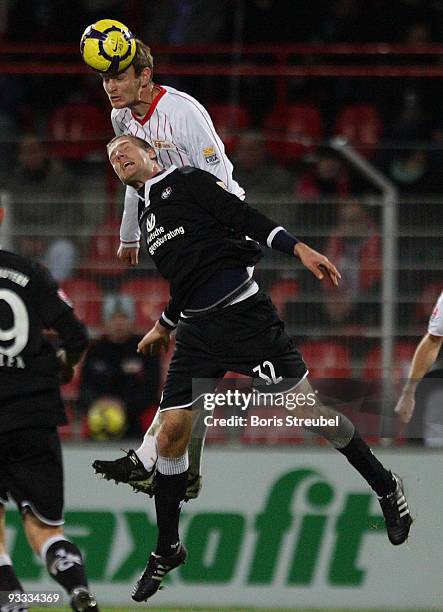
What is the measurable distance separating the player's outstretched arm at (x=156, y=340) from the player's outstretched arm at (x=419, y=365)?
138 cm

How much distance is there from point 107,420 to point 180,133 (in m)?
2.49

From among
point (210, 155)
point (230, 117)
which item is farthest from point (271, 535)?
point (230, 117)

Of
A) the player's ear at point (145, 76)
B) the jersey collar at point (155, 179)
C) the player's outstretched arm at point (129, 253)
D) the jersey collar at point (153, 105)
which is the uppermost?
the player's ear at point (145, 76)

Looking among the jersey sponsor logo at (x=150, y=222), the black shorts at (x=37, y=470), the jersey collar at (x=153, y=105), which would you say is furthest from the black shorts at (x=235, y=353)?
the jersey collar at (x=153, y=105)

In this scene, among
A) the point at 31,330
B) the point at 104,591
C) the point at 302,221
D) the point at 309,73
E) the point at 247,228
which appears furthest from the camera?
the point at 309,73

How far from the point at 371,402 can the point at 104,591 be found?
199cm

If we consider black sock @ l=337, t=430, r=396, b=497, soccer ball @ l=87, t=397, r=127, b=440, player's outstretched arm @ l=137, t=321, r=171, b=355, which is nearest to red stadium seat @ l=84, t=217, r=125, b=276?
soccer ball @ l=87, t=397, r=127, b=440

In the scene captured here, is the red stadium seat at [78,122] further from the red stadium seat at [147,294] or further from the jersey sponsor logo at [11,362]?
the jersey sponsor logo at [11,362]

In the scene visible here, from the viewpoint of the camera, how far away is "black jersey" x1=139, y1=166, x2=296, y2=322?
22.5ft

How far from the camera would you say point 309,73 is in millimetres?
11453

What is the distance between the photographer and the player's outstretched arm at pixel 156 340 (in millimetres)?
7387

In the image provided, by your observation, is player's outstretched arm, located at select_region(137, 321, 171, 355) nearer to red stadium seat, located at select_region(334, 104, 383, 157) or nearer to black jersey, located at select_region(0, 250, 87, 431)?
black jersey, located at select_region(0, 250, 87, 431)

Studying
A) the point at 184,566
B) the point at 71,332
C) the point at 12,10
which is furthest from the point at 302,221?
the point at 12,10

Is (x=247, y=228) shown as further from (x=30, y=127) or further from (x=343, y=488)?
(x=30, y=127)
